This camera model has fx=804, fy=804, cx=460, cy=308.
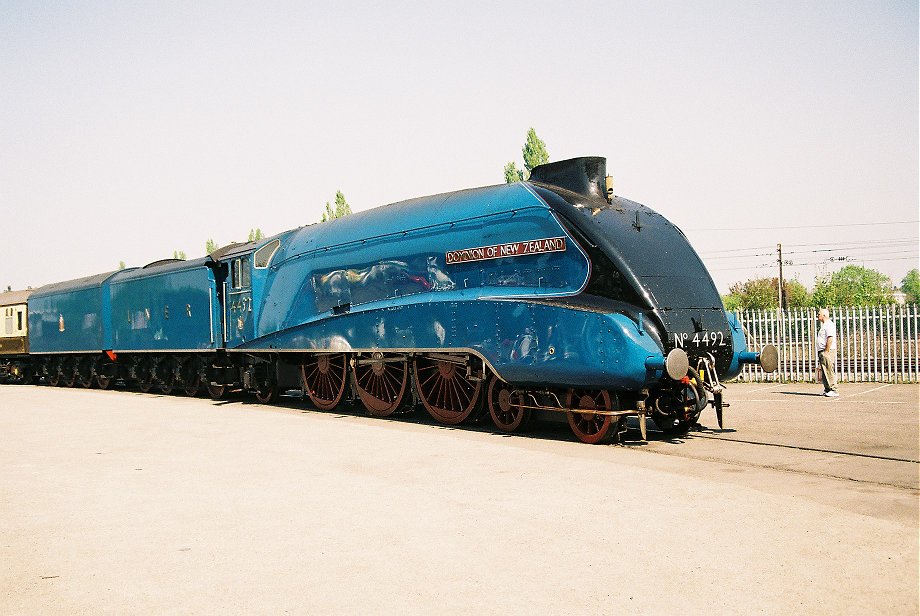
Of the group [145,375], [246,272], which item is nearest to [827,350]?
[246,272]

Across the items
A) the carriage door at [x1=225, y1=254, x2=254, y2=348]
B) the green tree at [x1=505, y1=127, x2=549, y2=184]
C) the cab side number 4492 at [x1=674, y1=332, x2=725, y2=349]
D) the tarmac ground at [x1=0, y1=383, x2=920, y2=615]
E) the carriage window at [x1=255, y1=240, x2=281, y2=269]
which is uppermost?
the green tree at [x1=505, y1=127, x2=549, y2=184]

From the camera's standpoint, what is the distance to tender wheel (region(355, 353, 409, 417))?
1360cm

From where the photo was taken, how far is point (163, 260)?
22547mm

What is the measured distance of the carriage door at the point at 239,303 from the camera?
1714cm

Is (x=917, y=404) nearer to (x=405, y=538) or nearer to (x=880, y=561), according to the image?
(x=880, y=561)

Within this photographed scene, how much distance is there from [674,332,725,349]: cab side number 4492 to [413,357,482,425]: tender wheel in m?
3.12

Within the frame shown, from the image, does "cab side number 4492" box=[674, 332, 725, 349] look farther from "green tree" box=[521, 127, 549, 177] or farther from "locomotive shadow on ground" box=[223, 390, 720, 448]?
"green tree" box=[521, 127, 549, 177]

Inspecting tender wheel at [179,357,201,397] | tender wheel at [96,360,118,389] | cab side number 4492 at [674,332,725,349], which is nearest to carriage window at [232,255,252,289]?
tender wheel at [179,357,201,397]

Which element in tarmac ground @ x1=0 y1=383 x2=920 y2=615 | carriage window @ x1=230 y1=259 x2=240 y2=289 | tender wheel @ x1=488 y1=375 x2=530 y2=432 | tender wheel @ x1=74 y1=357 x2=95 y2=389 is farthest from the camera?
tender wheel @ x1=74 y1=357 x2=95 y2=389

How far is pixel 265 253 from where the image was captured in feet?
55.9

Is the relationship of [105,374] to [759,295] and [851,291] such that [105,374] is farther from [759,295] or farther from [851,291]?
[851,291]

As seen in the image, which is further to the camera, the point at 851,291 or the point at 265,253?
the point at 851,291

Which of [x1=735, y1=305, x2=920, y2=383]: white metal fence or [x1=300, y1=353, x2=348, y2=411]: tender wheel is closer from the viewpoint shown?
[x1=300, y1=353, x2=348, y2=411]: tender wheel

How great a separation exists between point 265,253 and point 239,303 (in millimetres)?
1327
